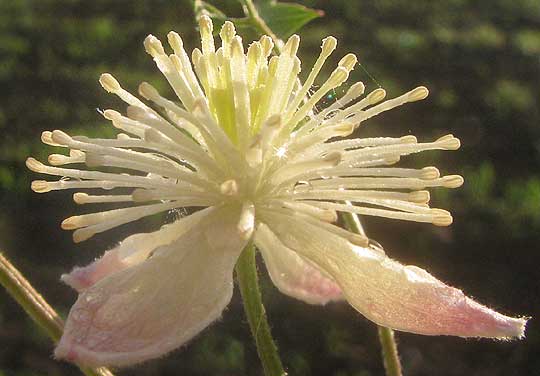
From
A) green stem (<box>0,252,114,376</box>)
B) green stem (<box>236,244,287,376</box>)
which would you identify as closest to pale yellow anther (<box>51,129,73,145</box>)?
green stem (<box>0,252,114,376</box>)

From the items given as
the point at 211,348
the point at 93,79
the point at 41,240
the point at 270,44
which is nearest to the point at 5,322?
the point at 41,240

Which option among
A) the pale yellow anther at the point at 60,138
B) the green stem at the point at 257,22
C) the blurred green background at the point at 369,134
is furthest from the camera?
the blurred green background at the point at 369,134

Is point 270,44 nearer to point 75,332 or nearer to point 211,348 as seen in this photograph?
point 75,332

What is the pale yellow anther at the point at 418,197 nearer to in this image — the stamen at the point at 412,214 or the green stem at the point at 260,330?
the stamen at the point at 412,214

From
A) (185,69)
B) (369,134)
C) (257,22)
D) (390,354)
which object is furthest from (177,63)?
(369,134)

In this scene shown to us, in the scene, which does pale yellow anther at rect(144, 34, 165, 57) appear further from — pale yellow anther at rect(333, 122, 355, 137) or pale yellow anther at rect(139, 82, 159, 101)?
pale yellow anther at rect(333, 122, 355, 137)

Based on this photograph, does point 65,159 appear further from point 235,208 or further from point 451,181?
point 451,181

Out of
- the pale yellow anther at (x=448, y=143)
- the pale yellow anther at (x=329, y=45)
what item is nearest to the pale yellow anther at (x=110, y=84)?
the pale yellow anther at (x=329, y=45)
